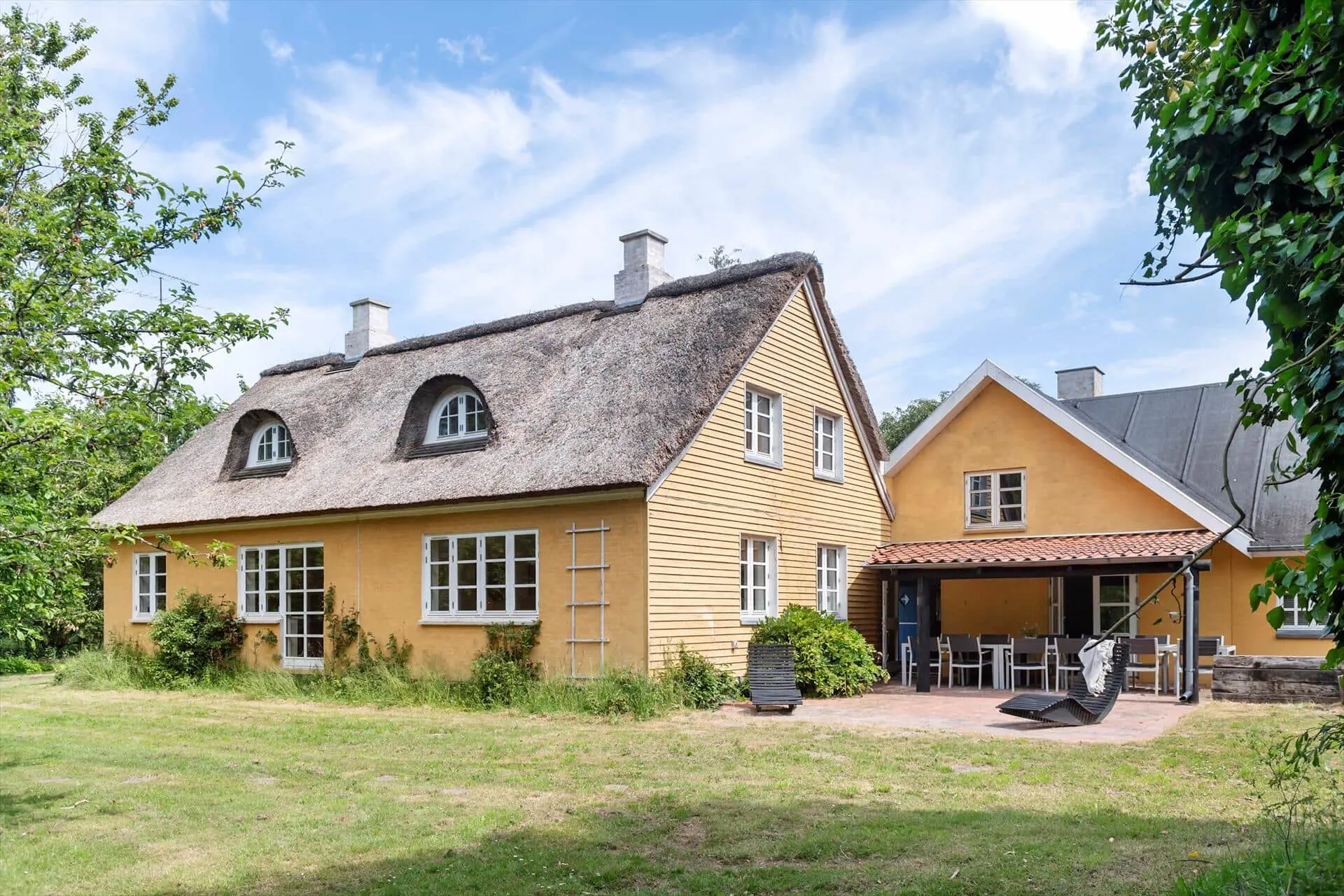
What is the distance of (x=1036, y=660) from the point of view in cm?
1939

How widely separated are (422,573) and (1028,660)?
10.5 m

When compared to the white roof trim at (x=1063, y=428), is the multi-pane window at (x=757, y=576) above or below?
below

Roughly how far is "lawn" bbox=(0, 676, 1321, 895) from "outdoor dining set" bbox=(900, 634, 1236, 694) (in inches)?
151

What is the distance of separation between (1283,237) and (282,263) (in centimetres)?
1365

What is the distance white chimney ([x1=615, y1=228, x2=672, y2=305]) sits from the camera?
726 inches

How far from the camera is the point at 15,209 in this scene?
8.43 meters

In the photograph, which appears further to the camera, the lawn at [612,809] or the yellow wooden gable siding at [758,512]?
the yellow wooden gable siding at [758,512]

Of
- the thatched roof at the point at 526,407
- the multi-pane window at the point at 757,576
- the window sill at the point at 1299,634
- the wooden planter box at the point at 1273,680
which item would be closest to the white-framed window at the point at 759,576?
the multi-pane window at the point at 757,576

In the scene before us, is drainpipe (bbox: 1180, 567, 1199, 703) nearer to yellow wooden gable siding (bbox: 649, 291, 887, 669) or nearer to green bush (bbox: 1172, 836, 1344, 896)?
yellow wooden gable siding (bbox: 649, 291, 887, 669)

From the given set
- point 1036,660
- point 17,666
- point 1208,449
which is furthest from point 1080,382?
point 17,666

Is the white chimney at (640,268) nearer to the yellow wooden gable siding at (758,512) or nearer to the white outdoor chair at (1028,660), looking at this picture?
the yellow wooden gable siding at (758,512)

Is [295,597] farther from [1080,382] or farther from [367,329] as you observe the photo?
[1080,382]

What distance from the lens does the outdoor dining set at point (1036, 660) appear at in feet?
54.2

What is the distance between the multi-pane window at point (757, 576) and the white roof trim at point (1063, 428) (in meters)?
4.88
